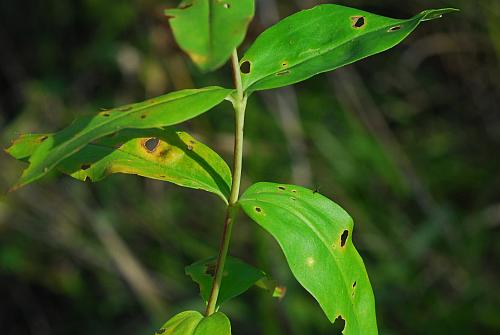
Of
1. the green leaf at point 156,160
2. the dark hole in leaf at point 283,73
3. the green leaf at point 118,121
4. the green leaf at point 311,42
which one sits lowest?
the green leaf at point 156,160

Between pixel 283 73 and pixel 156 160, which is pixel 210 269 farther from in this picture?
pixel 283 73

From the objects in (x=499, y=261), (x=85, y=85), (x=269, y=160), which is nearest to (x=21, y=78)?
(x=85, y=85)

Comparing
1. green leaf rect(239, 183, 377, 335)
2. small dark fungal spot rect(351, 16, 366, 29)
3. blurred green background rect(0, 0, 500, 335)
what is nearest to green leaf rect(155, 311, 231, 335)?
green leaf rect(239, 183, 377, 335)

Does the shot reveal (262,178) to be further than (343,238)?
Yes

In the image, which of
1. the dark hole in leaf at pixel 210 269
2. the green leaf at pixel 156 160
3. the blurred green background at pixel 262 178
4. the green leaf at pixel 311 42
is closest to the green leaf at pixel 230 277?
the dark hole in leaf at pixel 210 269

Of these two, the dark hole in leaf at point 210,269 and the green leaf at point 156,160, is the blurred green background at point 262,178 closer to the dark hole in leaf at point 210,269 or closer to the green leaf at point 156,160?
the dark hole in leaf at point 210,269

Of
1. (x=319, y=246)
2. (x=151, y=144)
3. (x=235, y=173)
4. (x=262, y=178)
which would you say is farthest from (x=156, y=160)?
(x=262, y=178)

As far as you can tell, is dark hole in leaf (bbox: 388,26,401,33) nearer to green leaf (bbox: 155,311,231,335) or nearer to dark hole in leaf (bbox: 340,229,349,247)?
dark hole in leaf (bbox: 340,229,349,247)
